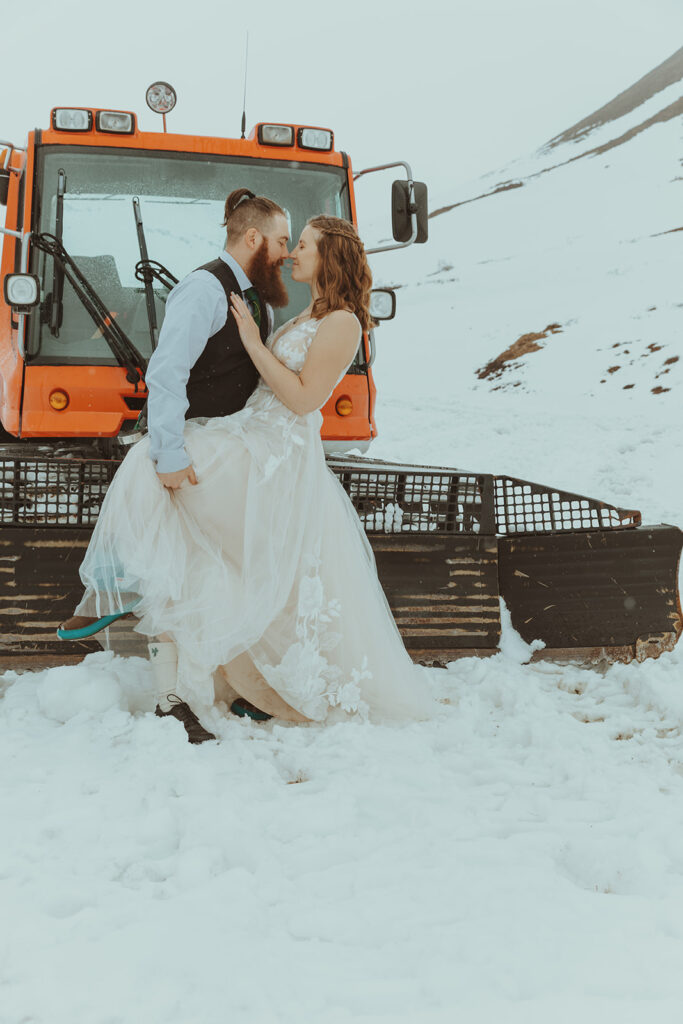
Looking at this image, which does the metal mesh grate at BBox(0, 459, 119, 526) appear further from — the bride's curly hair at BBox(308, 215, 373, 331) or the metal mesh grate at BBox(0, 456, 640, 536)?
the bride's curly hair at BBox(308, 215, 373, 331)

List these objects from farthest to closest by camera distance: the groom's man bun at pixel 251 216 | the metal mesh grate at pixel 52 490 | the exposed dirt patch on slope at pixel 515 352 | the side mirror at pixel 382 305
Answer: the exposed dirt patch on slope at pixel 515 352
the side mirror at pixel 382 305
the metal mesh grate at pixel 52 490
the groom's man bun at pixel 251 216

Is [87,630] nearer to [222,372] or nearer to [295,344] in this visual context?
[222,372]

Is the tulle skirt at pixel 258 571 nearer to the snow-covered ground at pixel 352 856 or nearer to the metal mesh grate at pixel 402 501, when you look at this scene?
the snow-covered ground at pixel 352 856

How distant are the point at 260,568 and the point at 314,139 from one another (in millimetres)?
2724

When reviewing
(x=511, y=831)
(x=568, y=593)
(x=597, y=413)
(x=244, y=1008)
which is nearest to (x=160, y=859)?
(x=244, y=1008)

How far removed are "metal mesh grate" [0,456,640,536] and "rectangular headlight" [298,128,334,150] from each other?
1981 mm

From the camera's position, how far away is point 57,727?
311 cm

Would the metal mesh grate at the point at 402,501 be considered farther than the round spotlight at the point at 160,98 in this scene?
No

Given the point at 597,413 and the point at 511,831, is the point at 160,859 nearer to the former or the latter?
the point at 511,831

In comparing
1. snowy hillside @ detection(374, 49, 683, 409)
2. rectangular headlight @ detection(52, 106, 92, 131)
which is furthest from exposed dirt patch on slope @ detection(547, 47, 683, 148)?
rectangular headlight @ detection(52, 106, 92, 131)

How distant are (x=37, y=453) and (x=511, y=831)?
8.89 ft

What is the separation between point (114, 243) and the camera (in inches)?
174

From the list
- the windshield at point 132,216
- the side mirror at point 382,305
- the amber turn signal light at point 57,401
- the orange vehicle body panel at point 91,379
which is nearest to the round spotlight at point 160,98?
the orange vehicle body panel at point 91,379

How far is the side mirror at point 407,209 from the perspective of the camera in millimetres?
4781
